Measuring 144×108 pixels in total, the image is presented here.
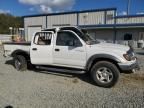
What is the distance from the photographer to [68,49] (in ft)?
23.9

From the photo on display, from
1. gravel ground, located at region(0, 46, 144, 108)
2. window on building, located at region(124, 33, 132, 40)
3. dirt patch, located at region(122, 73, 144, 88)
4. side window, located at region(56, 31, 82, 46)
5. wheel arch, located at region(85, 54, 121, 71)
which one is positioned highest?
window on building, located at region(124, 33, 132, 40)

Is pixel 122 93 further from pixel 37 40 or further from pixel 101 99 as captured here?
pixel 37 40

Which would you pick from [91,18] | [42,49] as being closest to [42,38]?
[42,49]

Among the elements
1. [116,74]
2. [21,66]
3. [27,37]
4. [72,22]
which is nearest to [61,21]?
[72,22]

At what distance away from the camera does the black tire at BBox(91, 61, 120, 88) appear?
636 centimetres

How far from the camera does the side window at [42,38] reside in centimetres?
813

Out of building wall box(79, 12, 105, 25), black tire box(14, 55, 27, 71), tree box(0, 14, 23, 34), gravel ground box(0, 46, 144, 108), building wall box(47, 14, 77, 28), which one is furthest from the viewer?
tree box(0, 14, 23, 34)

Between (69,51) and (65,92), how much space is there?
1.80m

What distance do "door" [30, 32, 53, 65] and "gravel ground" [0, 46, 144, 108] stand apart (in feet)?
2.11

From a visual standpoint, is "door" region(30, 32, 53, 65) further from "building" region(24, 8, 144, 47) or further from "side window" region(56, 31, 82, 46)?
"building" region(24, 8, 144, 47)

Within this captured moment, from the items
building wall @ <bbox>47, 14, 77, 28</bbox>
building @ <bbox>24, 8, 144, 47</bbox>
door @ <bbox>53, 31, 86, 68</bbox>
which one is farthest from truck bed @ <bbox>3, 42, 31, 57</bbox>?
building wall @ <bbox>47, 14, 77, 28</bbox>

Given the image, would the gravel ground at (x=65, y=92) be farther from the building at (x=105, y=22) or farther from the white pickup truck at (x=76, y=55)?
the building at (x=105, y=22)

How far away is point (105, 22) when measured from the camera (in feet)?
94.0

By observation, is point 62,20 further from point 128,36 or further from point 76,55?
point 76,55
